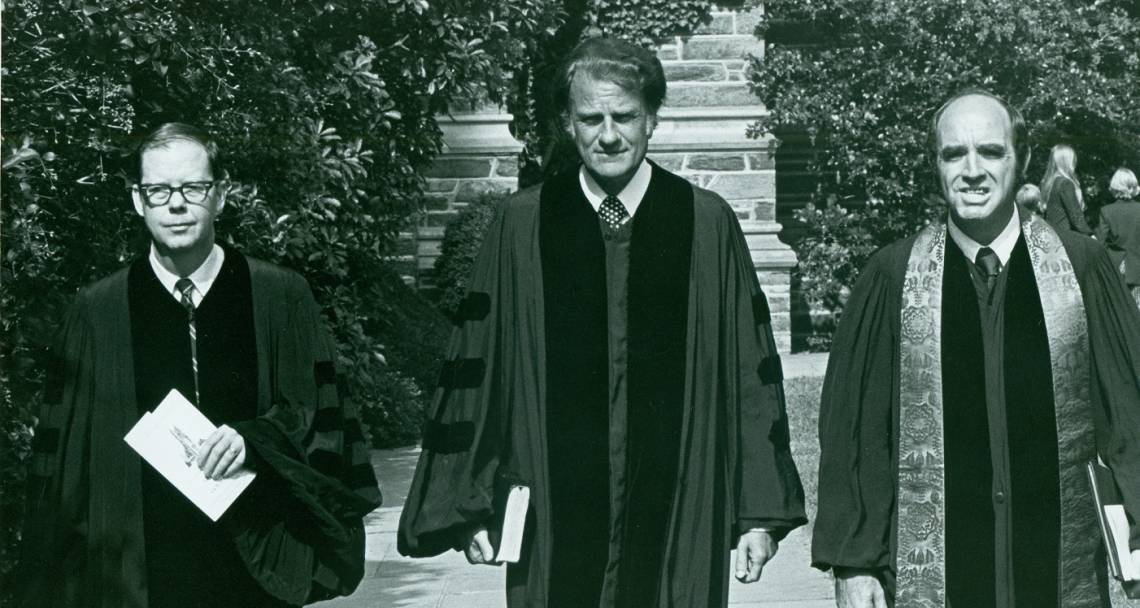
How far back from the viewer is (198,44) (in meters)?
6.48

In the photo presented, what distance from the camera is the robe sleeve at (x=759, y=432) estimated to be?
157 inches

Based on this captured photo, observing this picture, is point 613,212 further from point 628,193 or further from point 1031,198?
point 1031,198

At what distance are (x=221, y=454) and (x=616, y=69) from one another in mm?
1337

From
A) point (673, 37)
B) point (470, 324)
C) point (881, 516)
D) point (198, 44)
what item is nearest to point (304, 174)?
point (198, 44)

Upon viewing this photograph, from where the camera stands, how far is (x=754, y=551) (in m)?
4.03

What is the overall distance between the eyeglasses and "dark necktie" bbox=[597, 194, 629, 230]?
3.26 feet

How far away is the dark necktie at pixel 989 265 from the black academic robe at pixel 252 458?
5.37 feet

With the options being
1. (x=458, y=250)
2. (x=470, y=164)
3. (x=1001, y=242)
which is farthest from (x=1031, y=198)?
(x=1001, y=242)

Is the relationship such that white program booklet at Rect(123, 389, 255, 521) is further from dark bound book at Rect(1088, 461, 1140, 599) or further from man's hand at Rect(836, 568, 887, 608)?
dark bound book at Rect(1088, 461, 1140, 599)

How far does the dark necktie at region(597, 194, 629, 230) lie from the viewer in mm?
4207

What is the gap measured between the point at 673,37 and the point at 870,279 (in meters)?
10.9

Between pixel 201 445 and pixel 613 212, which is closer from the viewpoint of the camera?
pixel 201 445

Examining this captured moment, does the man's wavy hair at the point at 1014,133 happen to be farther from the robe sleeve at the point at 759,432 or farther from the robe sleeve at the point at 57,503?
the robe sleeve at the point at 57,503

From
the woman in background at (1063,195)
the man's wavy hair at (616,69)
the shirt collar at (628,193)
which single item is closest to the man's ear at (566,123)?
the man's wavy hair at (616,69)
